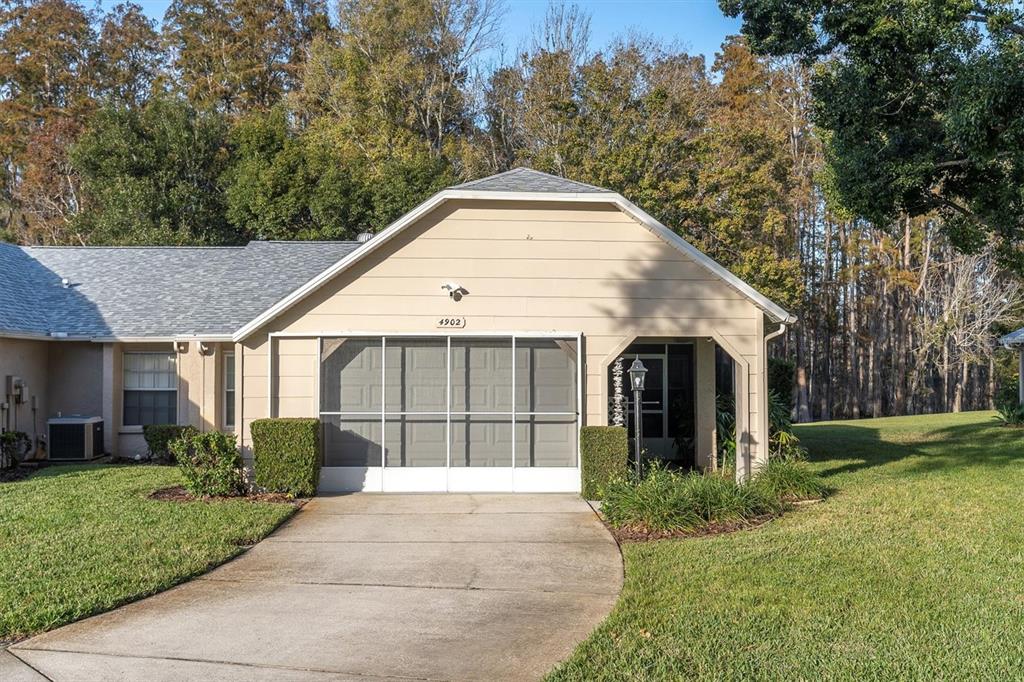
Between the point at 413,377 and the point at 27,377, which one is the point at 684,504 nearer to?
the point at 413,377

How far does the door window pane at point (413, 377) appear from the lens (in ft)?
41.8

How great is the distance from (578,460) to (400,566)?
4697 mm

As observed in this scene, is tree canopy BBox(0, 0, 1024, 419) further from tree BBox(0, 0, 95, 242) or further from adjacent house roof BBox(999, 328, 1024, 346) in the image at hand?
adjacent house roof BBox(999, 328, 1024, 346)

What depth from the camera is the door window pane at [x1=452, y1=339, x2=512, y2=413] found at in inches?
502

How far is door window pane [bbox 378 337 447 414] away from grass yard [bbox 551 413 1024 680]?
4.63 metres

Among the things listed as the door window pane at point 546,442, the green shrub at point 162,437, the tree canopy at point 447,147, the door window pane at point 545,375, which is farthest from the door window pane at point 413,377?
the tree canopy at point 447,147

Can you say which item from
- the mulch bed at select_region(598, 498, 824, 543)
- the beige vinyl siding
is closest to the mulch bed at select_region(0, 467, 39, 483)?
the beige vinyl siding

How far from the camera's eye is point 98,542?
891cm

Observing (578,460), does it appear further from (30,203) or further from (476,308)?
(30,203)

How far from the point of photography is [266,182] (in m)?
28.0

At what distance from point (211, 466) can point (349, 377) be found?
222cm

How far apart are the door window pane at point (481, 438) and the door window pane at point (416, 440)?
7.8 inches

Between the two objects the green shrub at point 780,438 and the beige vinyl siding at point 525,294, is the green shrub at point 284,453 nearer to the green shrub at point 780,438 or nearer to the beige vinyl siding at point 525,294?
the beige vinyl siding at point 525,294

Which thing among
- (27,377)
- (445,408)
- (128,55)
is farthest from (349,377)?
(128,55)
